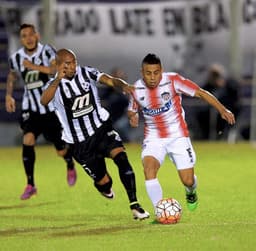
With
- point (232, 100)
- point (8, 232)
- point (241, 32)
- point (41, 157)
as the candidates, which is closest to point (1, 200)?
point (8, 232)

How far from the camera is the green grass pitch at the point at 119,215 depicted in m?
9.83

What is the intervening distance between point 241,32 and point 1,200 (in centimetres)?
1140

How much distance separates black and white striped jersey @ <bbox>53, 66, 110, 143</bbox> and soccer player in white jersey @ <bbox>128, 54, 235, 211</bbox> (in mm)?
633

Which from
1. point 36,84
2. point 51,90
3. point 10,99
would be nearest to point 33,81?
point 36,84

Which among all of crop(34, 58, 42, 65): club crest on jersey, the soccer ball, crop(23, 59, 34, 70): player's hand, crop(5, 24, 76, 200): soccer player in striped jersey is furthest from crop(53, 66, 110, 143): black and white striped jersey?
crop(34, 58, 42, 65): club crest on jersey

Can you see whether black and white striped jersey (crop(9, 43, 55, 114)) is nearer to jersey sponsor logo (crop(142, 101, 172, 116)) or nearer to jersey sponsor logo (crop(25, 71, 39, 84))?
jersey sponsor logo (crop(25, 71, 39, 84))

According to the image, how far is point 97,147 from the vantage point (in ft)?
38.9

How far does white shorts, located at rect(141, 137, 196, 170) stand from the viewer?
11320 millimetres

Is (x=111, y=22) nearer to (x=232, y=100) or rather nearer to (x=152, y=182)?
(x=232, y=100)

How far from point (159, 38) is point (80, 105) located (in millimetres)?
12794

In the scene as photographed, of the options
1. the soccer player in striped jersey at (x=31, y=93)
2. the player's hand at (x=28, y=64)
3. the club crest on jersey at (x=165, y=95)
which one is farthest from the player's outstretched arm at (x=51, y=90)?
the soccer player in striped jersey at (x=31, y=93)

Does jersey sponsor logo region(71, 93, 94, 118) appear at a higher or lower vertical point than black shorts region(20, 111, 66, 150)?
higher

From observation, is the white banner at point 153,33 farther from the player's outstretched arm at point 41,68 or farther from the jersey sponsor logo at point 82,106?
the jersey sponsor logo at point 82,106

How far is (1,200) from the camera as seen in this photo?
13844 millimetres
